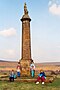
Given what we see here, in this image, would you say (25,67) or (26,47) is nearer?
(25,67)

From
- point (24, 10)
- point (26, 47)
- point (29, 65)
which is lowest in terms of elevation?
point (29, 65)

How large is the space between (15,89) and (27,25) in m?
12.6

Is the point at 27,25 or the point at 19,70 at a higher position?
the point at 27,25

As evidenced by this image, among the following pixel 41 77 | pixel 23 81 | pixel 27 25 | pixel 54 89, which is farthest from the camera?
pixel 27 25

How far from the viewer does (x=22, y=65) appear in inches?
1015

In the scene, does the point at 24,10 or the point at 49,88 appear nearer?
Answer: the point at 49,88

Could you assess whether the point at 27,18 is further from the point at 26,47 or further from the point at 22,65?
the point at 22,65

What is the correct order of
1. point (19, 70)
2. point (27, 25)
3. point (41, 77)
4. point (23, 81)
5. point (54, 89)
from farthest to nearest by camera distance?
point (27, 25) < point (19, 70) < point (23, 81) < point (41, 77) < point (54, 89)

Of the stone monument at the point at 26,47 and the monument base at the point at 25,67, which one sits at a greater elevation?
the stone monument at the point at 26,47

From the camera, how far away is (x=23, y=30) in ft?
86.9

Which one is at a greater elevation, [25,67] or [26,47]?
[26,47]

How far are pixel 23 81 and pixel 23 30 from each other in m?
8.09

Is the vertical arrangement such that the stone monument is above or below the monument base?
above

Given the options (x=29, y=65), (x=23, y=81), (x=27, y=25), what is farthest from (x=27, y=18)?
(x=23, y=81)
